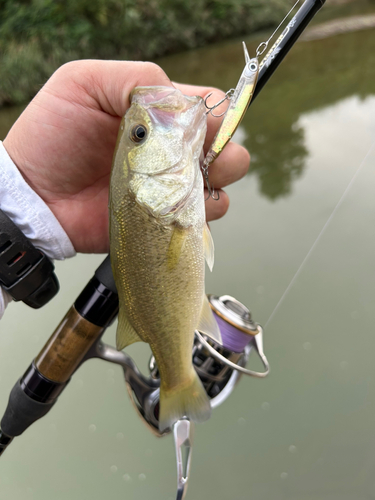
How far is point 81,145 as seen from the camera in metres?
1.07

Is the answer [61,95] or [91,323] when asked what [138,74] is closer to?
[61,95]

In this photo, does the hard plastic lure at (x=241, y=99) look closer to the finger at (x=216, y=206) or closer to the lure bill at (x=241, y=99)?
the lure bill at (x=241, y=99)

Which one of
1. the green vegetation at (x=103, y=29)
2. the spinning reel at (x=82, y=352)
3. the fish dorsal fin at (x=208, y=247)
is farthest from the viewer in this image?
the green vegetation at (x=103, y=29)

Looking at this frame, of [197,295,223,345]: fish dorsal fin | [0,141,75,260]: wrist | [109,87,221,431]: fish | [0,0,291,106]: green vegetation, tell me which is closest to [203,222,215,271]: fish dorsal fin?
[109,87,221,431]: fish

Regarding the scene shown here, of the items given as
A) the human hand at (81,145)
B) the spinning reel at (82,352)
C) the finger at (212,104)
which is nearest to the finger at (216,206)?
the human hand at (81,145)

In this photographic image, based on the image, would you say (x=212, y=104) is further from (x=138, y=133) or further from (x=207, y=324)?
(x=207, y=324)

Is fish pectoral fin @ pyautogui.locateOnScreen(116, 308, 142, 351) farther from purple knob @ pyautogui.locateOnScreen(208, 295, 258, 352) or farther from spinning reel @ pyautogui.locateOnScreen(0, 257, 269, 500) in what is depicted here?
purple knob @ pyautogui.locateOnScreen(208, 295, 258, 352)

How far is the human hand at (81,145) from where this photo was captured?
94cm

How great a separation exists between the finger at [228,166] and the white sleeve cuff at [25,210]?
0.48m

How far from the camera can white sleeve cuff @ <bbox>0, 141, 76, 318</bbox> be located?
103cm

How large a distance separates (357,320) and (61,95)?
166 cm

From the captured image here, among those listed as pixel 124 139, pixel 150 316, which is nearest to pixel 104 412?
pixel 150 316

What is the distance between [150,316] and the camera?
2.64ft

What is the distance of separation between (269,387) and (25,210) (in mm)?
1325
